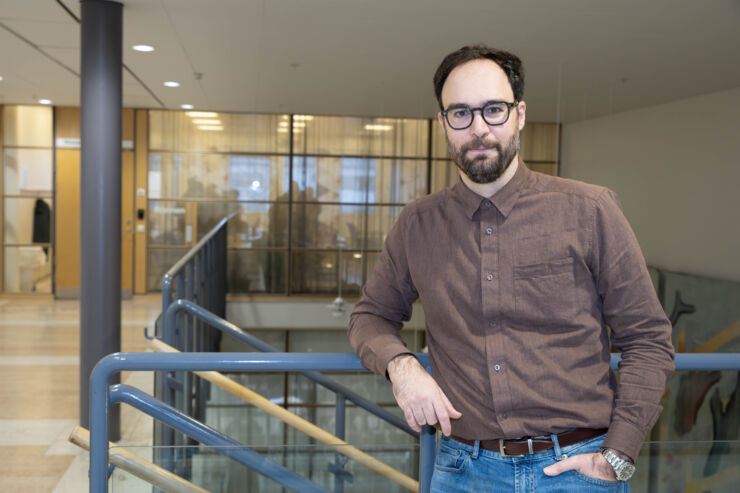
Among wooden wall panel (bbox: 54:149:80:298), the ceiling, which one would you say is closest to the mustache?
the ceiling

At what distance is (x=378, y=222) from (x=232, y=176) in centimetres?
210

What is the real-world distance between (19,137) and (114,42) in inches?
260

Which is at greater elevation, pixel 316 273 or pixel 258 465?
pixel 258 465

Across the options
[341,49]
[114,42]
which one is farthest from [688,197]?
[114,42]

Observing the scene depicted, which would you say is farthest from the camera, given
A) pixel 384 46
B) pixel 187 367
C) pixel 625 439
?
pixel 384 46

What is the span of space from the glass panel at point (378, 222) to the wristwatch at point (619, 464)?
855 cm

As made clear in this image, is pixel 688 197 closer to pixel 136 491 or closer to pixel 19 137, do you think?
pixel 136 491

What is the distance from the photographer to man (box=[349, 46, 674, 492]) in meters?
1.24

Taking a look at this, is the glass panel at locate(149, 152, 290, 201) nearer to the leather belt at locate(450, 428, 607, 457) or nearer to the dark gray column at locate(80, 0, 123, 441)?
the dark gray column at locate(80, 0, 123, 441)

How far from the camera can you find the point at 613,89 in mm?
6348

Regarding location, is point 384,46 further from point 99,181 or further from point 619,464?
point 619,464

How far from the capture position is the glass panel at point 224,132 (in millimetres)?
9664

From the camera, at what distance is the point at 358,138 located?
9.70 meters

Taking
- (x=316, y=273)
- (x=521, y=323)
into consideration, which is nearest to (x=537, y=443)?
(x=521, y=323)
